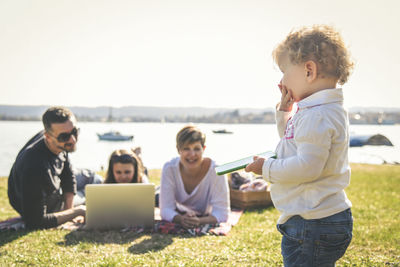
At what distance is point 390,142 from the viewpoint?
31.7 m

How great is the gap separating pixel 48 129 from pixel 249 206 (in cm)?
348

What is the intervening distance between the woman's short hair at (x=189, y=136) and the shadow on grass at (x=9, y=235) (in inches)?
87.3

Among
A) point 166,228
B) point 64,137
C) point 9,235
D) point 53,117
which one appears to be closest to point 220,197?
point 166,228

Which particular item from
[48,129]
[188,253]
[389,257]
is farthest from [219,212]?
[48,129]

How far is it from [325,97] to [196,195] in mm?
3342

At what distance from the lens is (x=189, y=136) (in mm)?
4383

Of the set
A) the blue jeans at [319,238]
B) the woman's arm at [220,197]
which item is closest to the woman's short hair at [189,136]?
the woman's arm at [220,197]

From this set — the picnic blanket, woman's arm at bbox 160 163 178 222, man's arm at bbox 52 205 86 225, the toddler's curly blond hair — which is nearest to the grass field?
the picnic blanket

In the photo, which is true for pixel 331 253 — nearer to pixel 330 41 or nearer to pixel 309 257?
pixel 309 257

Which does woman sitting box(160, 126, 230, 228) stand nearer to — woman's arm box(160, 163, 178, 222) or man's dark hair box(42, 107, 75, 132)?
woman's arm box(160, 163, 178, 222)

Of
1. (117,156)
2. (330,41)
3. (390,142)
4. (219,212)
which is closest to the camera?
(330,41)

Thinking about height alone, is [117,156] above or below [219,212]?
above

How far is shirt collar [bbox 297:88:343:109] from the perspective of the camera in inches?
69.7

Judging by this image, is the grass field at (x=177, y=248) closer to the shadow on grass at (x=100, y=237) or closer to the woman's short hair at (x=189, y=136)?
the shadow on grass at (x=100, y=237)
